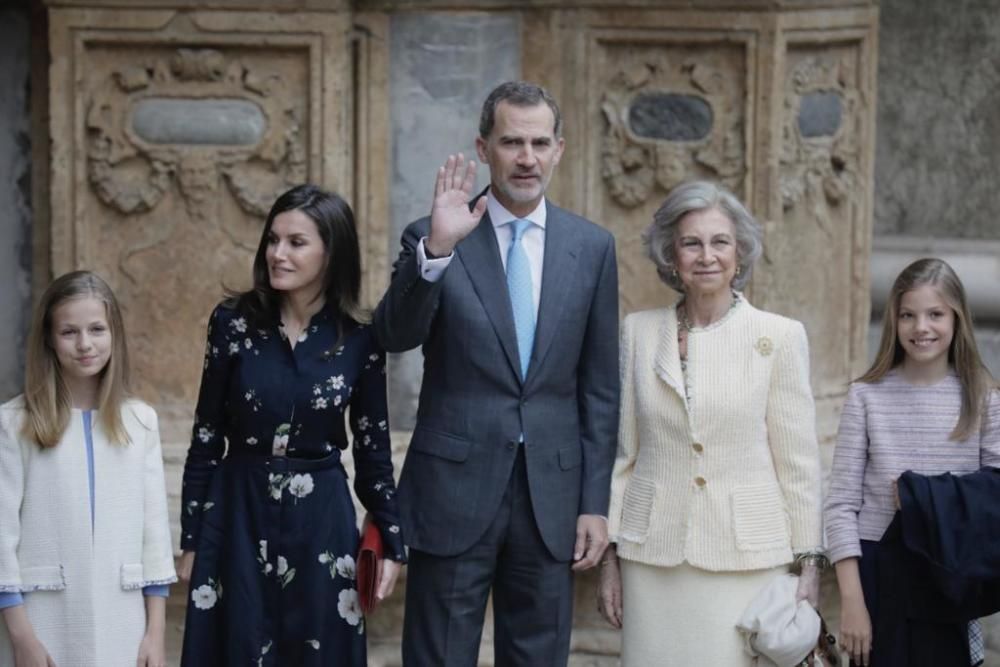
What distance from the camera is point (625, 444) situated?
459 cm

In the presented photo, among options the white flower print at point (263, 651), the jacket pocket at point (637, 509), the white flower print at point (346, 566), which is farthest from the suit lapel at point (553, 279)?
the white flower print at point (263, 651)

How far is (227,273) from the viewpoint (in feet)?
19.5

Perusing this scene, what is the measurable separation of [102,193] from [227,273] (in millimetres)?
403

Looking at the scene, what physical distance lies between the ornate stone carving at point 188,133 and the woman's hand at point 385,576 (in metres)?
1.70

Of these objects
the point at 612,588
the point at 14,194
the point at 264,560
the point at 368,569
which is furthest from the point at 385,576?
the point at 14,194

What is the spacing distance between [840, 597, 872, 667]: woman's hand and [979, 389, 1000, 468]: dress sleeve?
40 centimetres

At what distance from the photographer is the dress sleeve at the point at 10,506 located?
4.31 meters

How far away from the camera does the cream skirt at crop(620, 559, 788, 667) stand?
4.43 metres

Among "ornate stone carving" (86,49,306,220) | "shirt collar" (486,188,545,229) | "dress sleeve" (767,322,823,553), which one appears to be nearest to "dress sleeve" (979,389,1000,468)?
"dress sleeve" (767,322,823,553)

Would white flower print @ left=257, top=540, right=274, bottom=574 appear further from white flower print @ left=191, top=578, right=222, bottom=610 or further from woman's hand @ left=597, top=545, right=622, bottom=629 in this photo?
woman's hand @ left=597, top=545, right=622, bottom=629

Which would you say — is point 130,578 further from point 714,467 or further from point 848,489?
point 848,489

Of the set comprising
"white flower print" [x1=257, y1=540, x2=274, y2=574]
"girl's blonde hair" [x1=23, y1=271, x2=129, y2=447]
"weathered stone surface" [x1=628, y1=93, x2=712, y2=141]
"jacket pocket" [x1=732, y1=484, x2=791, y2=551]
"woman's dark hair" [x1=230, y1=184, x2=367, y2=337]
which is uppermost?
"weathered stone surface" [x1=628, y1=93, x2=712, y2=141]

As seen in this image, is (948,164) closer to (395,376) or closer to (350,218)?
(395,376)

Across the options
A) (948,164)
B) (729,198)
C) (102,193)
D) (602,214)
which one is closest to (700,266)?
(729,198)
